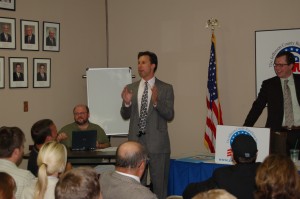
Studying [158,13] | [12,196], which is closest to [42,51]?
[158,13]

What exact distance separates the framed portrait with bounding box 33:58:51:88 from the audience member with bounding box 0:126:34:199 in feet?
10.1

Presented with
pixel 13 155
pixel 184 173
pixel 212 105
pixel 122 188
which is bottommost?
pixel 184 173

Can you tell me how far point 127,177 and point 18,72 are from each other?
389 centimetres

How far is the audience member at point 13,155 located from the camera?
3277 mm

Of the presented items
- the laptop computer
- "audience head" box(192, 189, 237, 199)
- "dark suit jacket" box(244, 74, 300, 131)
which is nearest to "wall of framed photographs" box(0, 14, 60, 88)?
the laptop computer

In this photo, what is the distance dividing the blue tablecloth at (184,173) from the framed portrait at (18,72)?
93.8 inches

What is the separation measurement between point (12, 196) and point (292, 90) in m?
3.79

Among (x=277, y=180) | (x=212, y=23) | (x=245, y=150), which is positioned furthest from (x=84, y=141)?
(x=277, y=180)

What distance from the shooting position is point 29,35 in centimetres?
654

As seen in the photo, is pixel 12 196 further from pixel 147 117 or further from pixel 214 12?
pixel 214 12

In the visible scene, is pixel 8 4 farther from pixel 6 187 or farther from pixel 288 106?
pixel 6 187

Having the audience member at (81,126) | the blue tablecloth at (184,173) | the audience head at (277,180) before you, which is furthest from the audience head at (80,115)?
the audience head at (277,180)

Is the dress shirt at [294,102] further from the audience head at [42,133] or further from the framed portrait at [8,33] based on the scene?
the framed portrait at [8,33]

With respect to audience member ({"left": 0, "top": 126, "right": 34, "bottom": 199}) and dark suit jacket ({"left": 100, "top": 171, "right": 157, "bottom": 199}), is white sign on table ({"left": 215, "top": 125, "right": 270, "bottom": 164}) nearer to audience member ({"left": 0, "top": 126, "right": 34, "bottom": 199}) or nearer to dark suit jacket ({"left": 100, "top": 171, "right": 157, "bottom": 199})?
dark suit jacket ({"left": 100, "top": 171, "right": 157, "bottom": 199})
